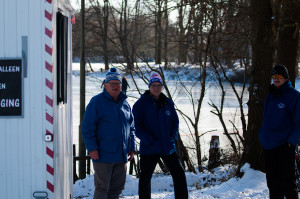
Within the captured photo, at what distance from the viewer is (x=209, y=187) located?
22.8ft

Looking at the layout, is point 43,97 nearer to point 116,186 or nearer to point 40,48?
point 40,48

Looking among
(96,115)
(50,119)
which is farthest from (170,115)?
(50,119)

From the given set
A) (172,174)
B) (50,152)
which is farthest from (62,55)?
(172,174)

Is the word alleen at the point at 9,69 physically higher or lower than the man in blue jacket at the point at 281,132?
higher

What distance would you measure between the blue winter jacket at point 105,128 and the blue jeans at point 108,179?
0.28 ft

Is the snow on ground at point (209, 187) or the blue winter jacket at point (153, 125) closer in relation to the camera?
the blue winter jacket at point (153, 125)

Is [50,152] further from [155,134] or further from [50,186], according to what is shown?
[155,134]

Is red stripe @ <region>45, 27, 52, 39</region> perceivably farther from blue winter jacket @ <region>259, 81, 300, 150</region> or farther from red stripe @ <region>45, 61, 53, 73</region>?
blue winter jacket @ <region>259, 81, 300, 150</region>

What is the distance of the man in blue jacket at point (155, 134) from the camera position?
4590mm

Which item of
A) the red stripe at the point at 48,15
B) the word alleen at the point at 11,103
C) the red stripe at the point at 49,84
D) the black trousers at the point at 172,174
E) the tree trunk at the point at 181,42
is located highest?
the tree trunk at the point at 181,42

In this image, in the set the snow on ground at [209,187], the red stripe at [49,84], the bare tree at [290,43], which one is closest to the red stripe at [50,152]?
the red stripe at [49,84]

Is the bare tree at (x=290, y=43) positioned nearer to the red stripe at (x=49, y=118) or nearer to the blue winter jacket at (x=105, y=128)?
the blue winter jacket at (x=105, y=128)

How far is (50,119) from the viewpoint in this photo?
11.2 feet

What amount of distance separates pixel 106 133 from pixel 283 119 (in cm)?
202
